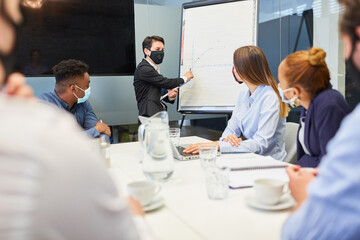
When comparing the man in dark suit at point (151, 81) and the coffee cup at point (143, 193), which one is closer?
the coffee cup at point (143, 193)

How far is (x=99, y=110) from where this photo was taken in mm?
4188

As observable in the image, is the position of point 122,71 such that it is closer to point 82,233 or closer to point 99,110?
point 99,110

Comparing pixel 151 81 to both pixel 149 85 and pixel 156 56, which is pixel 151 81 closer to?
pixel 149 85

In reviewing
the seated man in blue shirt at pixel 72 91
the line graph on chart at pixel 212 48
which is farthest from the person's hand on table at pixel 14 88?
the line graph on chart at pixel 212 48

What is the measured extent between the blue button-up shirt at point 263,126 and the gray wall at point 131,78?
93.1 inches

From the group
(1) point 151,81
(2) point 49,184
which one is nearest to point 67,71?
(1) point 151,81

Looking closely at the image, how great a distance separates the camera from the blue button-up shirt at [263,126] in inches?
75.7

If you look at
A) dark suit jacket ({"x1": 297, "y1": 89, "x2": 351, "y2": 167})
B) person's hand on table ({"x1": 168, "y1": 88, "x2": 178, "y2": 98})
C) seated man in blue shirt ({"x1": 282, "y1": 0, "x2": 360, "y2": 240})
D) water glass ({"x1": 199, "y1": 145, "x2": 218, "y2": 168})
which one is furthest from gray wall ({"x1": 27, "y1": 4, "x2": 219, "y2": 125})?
seated man in blue shirt ({"x1": 282, "y1": 0, "x2": 360, "y2": 240})

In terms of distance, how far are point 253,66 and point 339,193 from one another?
63.5 inches

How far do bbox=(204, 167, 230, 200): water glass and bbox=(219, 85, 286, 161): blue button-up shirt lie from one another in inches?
29.3

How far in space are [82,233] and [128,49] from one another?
3.74m

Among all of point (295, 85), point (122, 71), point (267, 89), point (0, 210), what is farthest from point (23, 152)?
point (122, 71)

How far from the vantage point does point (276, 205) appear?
1004 mm

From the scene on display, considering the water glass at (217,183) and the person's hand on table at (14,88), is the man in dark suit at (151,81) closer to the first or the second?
the water glass at (217,183)
